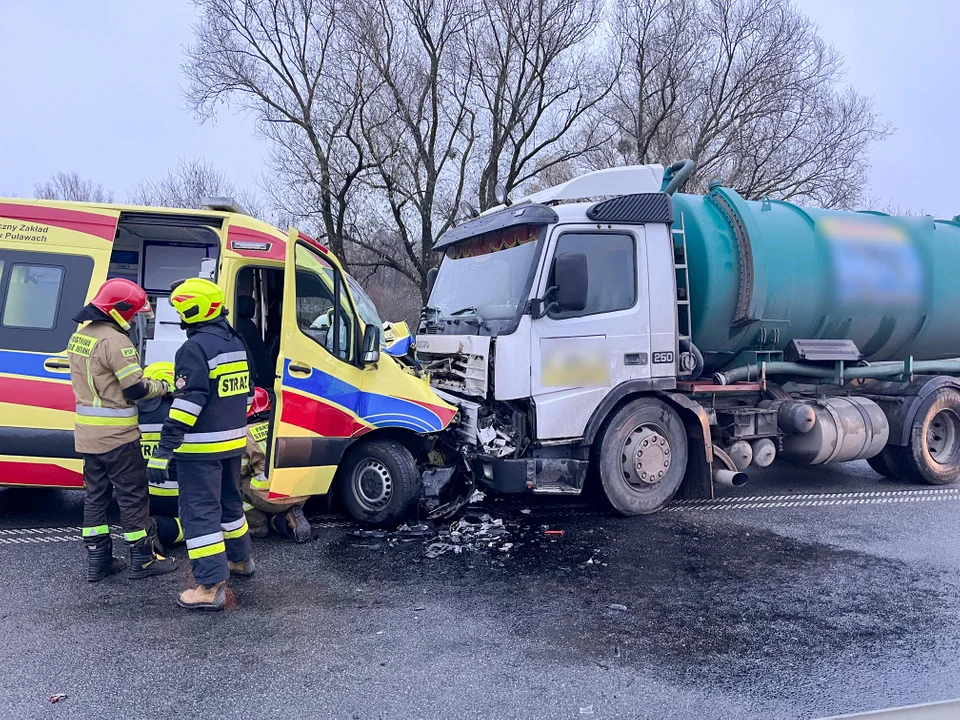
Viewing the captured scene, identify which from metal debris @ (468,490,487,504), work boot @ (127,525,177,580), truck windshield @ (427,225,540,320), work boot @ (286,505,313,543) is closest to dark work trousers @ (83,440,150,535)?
work boot @ (127,525,177,580)

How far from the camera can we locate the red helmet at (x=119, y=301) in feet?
15.0

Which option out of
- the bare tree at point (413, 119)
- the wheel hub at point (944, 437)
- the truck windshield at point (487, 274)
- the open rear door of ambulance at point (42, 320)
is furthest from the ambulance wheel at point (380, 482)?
the bare tree at point (413, 119)

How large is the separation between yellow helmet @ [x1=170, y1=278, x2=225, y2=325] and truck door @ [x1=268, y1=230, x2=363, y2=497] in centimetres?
98

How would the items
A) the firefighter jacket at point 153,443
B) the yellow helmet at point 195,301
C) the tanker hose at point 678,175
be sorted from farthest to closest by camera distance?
the tanker hose at point 678,175
the firefighter jacket at point 153,443
the yellow helmet at point 195,301

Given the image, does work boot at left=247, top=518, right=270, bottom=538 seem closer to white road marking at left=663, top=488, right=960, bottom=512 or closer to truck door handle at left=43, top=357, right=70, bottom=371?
truck door handle at left=43, top=357, right=70, bottom=371

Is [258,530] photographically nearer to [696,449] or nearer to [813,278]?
[696,449]

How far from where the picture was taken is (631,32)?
67.4 ft

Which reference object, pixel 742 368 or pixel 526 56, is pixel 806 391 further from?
pixel 526 56

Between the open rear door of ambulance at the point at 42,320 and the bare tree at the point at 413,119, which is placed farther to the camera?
the bare tree at the point at 413,119

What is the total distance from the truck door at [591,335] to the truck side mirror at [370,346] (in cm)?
122

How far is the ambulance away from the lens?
5.27 metres

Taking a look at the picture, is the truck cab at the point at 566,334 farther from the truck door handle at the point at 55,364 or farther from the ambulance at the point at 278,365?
the truck door handle at the point at 55,364

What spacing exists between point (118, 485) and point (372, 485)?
71.7 inches

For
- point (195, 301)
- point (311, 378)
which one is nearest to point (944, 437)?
point (311, 378)
